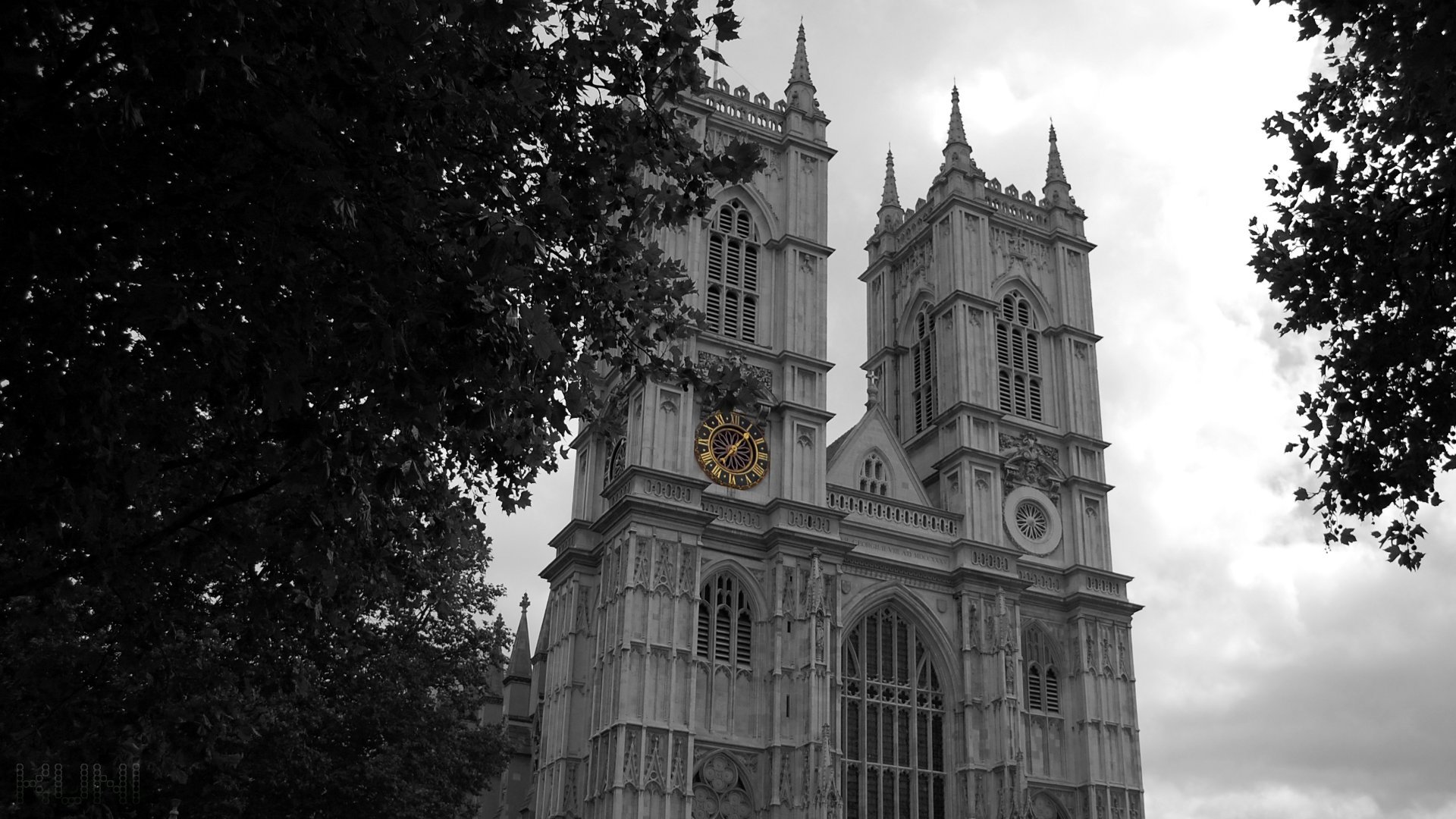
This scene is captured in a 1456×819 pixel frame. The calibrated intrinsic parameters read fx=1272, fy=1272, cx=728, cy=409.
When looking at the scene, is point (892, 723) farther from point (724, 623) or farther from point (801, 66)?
point (801, 66)

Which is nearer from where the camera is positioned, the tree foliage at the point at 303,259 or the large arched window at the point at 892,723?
the tree foliage at the point at 303,259

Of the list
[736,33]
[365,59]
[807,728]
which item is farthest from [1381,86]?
[807,728]

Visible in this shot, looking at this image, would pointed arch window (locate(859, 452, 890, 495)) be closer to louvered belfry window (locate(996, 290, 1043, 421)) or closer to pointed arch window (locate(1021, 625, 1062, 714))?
louvered belfry window (locate(996, 290, 1043, 421))

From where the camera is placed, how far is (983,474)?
134 ft

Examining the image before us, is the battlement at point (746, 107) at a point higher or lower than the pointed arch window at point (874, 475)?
higher

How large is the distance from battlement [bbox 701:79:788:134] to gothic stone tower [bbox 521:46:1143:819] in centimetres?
9

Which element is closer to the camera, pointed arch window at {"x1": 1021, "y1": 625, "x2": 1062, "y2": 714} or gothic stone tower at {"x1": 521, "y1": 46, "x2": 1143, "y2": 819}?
gothic stone tower at {"x1": 521, "y1": 46, "x2": 1143, "y2": 819}

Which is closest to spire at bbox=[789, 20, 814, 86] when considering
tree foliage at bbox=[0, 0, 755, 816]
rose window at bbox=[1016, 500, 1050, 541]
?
rose window at bbox=[1016, 500, 1050, 541]

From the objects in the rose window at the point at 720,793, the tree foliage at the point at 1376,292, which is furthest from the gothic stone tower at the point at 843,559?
the tree foliage at the point at 1376,292

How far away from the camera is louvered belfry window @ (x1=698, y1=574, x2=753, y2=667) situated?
34.9 m

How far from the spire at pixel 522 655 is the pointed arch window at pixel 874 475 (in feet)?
78.1

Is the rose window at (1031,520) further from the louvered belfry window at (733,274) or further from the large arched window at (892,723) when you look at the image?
the louvered belfry window at (733,274)

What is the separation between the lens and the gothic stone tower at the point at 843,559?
3375 cm

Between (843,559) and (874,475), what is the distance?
4544 millimetres
